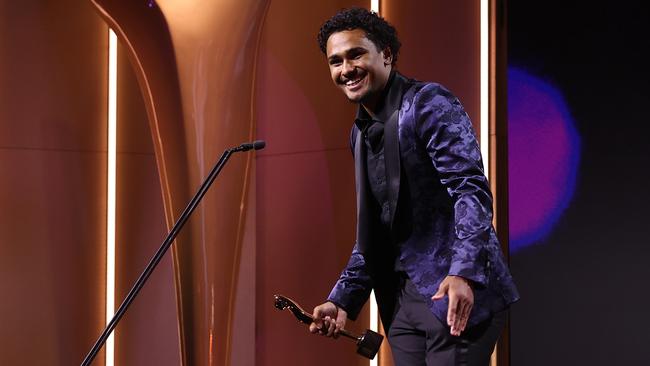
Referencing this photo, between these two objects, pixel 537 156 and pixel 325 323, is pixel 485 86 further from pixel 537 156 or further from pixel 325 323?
pixel 325 323

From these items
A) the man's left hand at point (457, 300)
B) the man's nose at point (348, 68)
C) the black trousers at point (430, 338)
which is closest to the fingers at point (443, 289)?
the man's left hand at point (457, 300)

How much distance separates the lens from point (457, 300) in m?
1.59

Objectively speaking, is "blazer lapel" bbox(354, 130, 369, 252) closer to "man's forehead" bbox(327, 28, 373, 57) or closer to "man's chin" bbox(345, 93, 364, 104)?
"man's chin" bbox(345, 93, 364, 104)

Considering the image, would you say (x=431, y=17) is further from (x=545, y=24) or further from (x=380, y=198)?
(x=380, y=198)

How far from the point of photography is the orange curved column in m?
2.58

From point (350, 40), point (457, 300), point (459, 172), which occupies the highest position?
point (350, 40)

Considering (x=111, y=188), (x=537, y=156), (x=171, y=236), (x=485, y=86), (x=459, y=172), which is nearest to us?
(x=459, y=172)

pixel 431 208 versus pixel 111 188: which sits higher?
pixel 111 188

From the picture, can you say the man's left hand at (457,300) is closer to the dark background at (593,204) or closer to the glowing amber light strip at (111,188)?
the dark background at (593,204)

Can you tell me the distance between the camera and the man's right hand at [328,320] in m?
1.88

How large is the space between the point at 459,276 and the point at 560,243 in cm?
121

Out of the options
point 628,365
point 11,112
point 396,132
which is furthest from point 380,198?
point 11,112

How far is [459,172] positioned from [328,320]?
1.57 ft

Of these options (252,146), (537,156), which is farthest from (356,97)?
(537,156)
